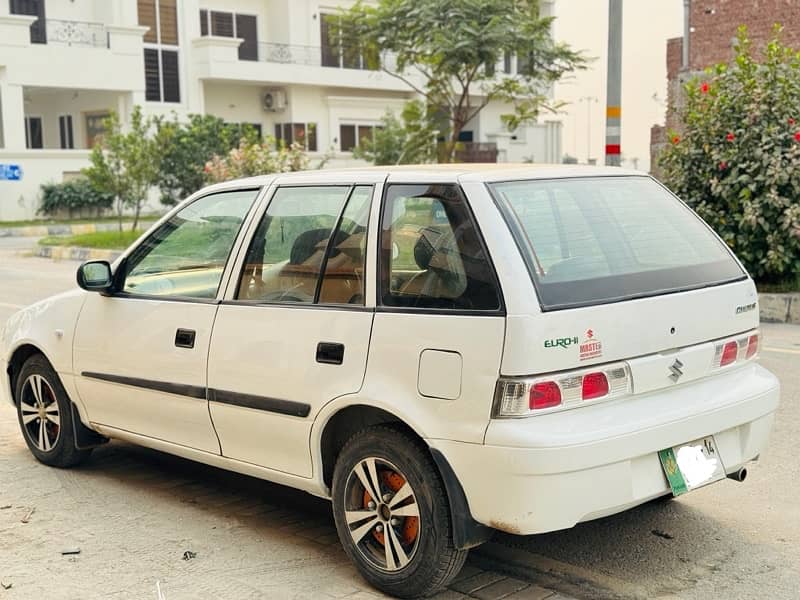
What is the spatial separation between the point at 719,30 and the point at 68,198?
21927mm

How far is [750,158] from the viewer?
38.5 ft

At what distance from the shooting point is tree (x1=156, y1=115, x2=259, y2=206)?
108 feet

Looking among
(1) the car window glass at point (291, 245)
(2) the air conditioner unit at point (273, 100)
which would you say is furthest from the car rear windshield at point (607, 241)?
(2) the air conditioner unit at point (273, 100)

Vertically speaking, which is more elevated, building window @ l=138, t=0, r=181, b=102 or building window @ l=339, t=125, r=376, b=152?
building window @ l=138, t=0, r=181, b=102

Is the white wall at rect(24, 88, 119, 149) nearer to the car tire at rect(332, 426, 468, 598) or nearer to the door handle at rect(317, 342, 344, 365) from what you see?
the door handle at rect(317, 342, 344, 365)

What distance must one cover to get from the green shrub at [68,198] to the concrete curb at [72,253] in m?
11.1

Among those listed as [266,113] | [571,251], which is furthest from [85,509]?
[266,113]

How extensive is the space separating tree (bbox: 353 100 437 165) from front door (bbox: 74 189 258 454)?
75.4 feet

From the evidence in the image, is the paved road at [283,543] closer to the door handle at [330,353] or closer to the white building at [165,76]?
the door handle at [330,353]

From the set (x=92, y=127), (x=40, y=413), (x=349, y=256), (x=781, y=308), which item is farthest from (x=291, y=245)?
(x=92, y=127)

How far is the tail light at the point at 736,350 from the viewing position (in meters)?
4.45

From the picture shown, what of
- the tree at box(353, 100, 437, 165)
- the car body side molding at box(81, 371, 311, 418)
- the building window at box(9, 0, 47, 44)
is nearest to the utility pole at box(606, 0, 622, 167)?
the car body side molding at box(81, 371, 311, 418)

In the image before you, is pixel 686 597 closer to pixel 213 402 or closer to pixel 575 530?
pixel 575 530

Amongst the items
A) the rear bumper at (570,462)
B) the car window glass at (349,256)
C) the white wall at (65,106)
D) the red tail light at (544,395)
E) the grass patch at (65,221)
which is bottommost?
the grass patch at (65,221)
